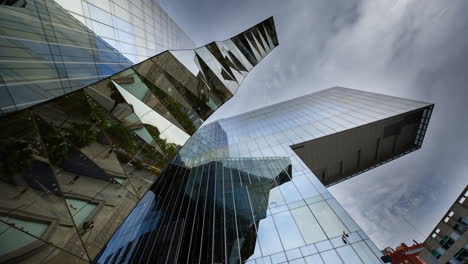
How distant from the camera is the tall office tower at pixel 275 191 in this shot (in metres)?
10.0

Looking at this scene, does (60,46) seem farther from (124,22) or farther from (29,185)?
(29,185)

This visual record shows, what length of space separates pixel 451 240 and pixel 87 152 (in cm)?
2687

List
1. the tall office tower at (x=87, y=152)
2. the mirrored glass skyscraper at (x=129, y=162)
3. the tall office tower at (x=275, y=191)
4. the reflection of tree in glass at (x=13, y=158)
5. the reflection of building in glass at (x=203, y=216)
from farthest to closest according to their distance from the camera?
the reflection of building in glass at (x=203, y=216) < the tall office tower at (x=275, y=191) < the mirrored glass skyscraper at (x=129, y=162) < the tall office tower at (x=87, y=152) < the reflection of tree in glass at (x=13, y=158)

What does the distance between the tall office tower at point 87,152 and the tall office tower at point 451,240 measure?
75.8ft

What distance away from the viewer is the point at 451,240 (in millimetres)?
14438

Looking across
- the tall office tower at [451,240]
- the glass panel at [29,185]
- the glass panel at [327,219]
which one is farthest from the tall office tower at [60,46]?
the tall office tower at [451,240]

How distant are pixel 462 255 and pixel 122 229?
1124 inches

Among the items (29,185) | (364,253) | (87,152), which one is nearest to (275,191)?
(364,253)

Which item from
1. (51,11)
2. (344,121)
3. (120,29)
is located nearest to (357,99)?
(344,121)

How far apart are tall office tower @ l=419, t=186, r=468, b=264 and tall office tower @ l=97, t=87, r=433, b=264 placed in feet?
35.5

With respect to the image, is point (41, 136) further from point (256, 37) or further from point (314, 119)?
point (314, 119)

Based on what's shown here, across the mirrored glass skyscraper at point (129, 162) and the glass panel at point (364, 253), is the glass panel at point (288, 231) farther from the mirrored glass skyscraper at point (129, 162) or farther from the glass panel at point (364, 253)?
the glass panel at point (364, 253)

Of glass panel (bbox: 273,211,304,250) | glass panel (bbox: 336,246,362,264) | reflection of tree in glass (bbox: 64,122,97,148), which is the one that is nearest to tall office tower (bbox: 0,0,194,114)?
reflection of tree in glass (bbox: 64,122,97,148)

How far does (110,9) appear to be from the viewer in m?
7.66
